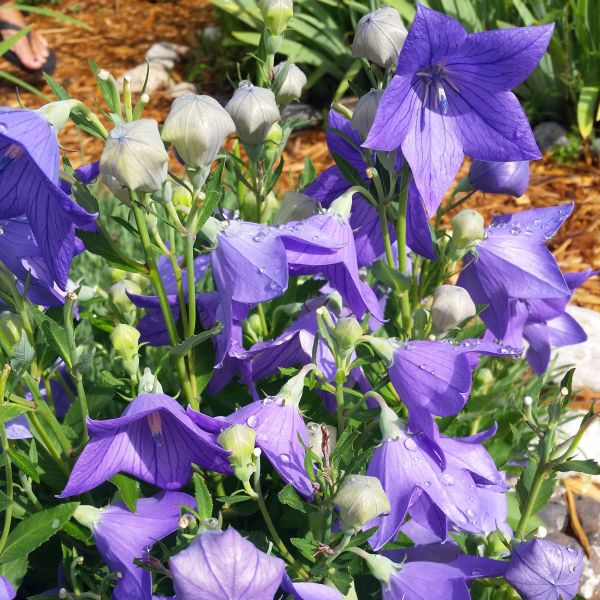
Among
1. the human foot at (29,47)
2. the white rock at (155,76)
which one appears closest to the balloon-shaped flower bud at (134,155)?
the white rock at (155,76)

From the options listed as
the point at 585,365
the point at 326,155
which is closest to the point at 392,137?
the point at 585,365

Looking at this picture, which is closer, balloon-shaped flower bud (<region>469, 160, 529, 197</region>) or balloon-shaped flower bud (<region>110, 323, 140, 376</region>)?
balloon-shaped flower bud (<region>110, 323, 140, 376</region>)

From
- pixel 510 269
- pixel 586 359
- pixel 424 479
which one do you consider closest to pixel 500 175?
pixel 510 269

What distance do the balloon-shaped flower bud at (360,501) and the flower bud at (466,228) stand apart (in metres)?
0.55

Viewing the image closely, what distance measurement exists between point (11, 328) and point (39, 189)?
289 millimetres

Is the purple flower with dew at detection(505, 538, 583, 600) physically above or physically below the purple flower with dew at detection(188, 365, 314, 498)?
below

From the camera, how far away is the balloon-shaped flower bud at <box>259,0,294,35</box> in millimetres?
1598

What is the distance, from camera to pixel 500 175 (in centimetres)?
166

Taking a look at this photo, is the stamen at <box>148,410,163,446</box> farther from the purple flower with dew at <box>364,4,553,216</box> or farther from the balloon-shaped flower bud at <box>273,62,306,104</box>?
the balloon-shaped flower bud at <box>273,62,306,104</box>

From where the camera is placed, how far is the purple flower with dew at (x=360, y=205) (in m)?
1.56

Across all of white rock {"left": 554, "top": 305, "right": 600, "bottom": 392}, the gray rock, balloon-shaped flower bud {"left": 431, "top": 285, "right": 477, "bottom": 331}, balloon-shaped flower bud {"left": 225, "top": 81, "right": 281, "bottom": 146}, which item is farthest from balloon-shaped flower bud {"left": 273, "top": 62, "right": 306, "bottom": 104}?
the gray rock

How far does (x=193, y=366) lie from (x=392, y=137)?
58 cm

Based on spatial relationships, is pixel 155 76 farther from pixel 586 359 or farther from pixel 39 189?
pixel 39 189

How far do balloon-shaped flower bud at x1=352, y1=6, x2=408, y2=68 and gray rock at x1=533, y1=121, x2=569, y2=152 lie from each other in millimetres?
3142
